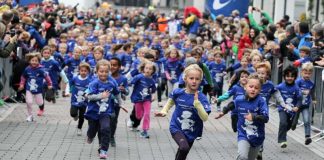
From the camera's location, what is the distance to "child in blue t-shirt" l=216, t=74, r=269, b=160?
12.4 metres

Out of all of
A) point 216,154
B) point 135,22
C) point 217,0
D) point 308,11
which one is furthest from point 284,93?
point 135,22

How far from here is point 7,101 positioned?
906 inches

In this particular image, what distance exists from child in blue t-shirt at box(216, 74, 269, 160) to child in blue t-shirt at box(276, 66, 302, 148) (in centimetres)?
318

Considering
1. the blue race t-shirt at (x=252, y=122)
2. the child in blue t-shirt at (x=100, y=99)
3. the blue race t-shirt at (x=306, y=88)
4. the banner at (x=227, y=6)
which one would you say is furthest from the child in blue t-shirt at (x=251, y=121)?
the banner at (x=227, y=6)

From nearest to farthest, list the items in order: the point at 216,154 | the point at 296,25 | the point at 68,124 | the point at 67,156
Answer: the point at 67,156
the point at 216,154
the point at 68,124
the point at 296,25

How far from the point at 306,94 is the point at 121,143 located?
3.49 metres

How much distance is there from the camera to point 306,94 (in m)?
17.0

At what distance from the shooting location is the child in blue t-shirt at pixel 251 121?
12.4 m

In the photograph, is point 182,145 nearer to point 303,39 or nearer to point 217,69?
point 303,39

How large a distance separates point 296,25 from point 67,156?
369 inches

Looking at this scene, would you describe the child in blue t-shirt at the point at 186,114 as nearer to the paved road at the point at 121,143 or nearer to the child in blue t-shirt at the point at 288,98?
the paved road at the point at 121,143

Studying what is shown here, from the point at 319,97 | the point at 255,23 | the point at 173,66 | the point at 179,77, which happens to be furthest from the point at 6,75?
the point at 255,23

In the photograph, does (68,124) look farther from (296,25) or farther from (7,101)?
(296,25)

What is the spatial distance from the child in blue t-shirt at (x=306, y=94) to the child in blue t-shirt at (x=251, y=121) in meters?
3.95
